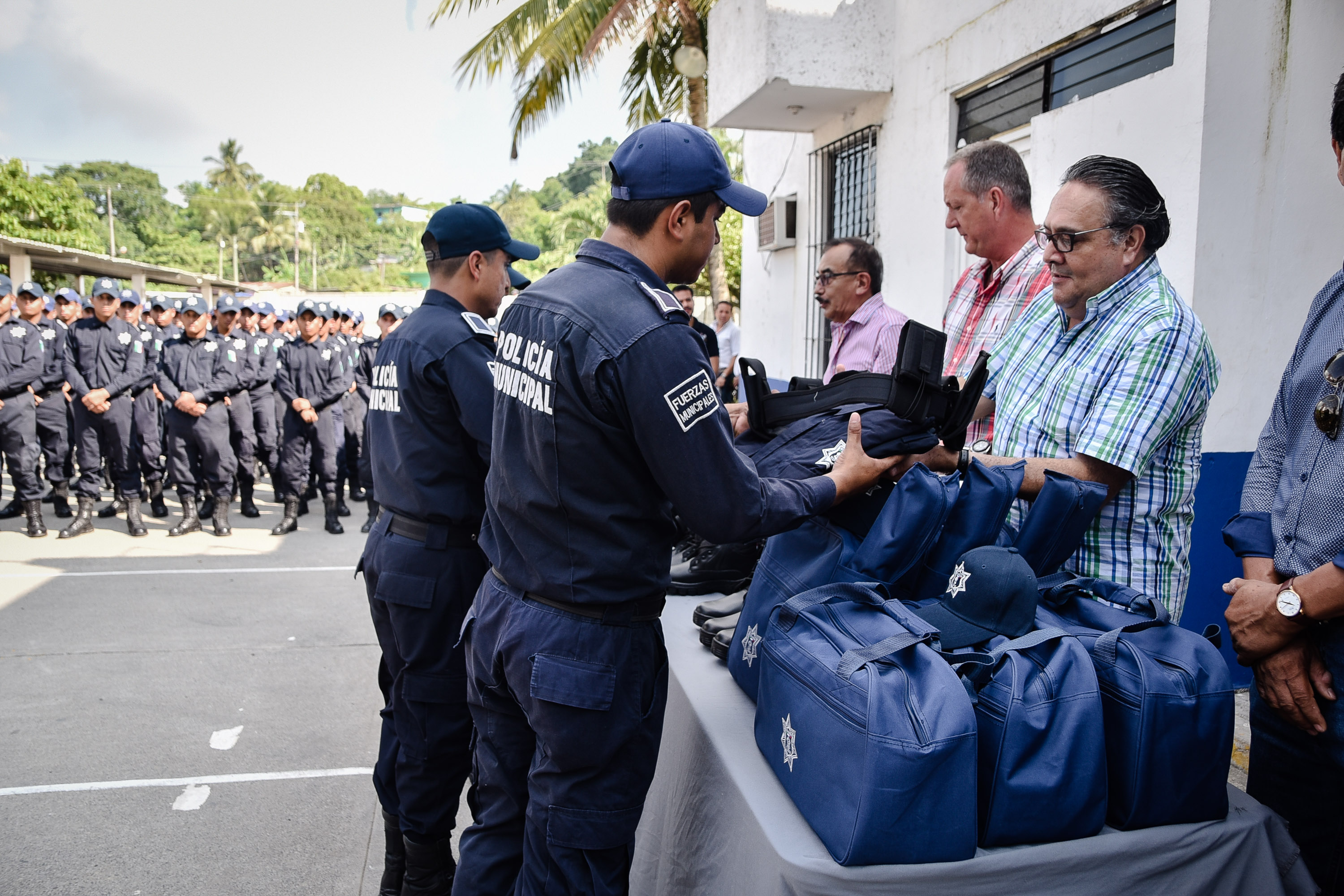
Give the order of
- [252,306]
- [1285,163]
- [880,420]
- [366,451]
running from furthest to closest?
[252,306] → [366,451] → [1285,163] → [880,420]

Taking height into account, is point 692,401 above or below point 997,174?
below

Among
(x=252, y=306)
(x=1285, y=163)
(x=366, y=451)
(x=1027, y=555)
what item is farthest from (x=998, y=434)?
(x=252, y=306)

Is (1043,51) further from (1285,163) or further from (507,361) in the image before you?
(507,361)

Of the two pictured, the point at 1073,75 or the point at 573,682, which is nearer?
the point at 573,682

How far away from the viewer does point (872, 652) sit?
1.46 m

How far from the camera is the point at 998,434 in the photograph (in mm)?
2365

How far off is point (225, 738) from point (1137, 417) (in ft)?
12.8

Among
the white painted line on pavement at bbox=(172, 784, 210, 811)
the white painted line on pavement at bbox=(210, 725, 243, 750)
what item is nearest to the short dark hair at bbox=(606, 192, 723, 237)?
the white painted line on pavement at bbox=(172, 784, 210, 811)

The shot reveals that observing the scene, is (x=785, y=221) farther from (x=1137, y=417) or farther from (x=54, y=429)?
(x=54, y=429)

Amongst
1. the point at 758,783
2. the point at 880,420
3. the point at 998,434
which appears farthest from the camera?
the point at 998,434

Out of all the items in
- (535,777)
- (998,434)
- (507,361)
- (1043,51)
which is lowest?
(535,777)

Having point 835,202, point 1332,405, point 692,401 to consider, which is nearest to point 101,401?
point 835,202

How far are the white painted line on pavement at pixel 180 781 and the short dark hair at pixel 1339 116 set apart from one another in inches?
144

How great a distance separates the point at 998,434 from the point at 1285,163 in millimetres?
2477
